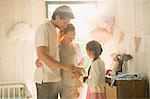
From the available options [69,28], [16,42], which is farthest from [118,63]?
[16,42]

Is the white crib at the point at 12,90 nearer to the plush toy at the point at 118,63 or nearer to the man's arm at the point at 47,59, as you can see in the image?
the man's arm at the point at 47,59

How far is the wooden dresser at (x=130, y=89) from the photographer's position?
1033 millimetres

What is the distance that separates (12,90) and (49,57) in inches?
10.5

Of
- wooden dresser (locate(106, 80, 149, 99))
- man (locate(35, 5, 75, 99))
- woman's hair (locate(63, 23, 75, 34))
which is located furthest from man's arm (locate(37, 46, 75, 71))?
wooden dresser (locate(106, 80, 149, 99))

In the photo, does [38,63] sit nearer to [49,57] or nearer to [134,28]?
[49,57]

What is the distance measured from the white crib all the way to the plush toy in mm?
361

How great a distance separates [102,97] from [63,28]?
0.31 metres

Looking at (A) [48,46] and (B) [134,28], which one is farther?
(B) [134,28]

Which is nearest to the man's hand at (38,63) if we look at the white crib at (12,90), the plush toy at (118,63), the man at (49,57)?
the man at (49,57)

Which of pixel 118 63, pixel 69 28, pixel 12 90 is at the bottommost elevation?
pixel 12 90

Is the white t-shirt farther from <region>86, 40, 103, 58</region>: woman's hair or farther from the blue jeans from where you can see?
<region>86, 40, 103, 58</region>: woman's hair

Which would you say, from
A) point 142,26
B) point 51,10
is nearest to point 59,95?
point 51,10

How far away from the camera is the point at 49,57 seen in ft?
3.03

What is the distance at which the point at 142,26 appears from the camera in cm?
104
